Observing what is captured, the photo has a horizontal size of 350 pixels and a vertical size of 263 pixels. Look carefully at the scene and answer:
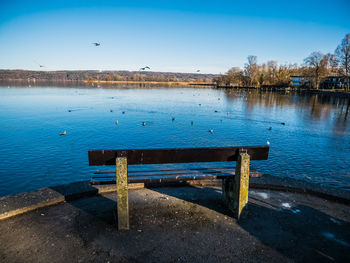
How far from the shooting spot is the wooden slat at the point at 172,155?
4.78m

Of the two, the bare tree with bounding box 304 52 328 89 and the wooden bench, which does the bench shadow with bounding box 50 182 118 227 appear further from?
the bare tree with bounding box 304 52 328 89

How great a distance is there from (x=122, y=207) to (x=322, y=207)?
5.13 meters

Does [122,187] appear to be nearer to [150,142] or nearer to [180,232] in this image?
[180,232]

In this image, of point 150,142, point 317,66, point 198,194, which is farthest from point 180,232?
point 317,66

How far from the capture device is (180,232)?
4.72 m

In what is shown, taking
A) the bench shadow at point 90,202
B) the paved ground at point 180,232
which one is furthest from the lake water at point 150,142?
the paved ground at point 180,232

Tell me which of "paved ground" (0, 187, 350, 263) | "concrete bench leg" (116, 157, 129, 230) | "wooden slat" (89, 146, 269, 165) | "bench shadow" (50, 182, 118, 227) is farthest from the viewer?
"bench shadow" (50, 182, 118, 227)

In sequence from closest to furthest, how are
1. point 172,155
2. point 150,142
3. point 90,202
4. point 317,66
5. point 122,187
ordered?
1. point 122,187
2. point 172,155
3. point 90,202
4. point 150,142
5. point 317,66

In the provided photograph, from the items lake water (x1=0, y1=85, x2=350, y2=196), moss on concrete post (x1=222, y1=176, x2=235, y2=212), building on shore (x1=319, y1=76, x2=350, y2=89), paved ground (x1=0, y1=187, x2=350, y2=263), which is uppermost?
building on shore (x1=319, y1=76, x2=350, y2=89)

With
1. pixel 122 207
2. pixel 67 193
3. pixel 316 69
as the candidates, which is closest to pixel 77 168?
pixel 67 193

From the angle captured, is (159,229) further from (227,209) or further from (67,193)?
(67,193)

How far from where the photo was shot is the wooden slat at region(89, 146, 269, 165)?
478 centimetres

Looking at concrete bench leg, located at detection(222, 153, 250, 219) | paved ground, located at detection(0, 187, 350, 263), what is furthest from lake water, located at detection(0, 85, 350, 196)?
concrete bench leg, located at detection(222, 153, 250, 219)

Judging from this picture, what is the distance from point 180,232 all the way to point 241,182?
174 cm
